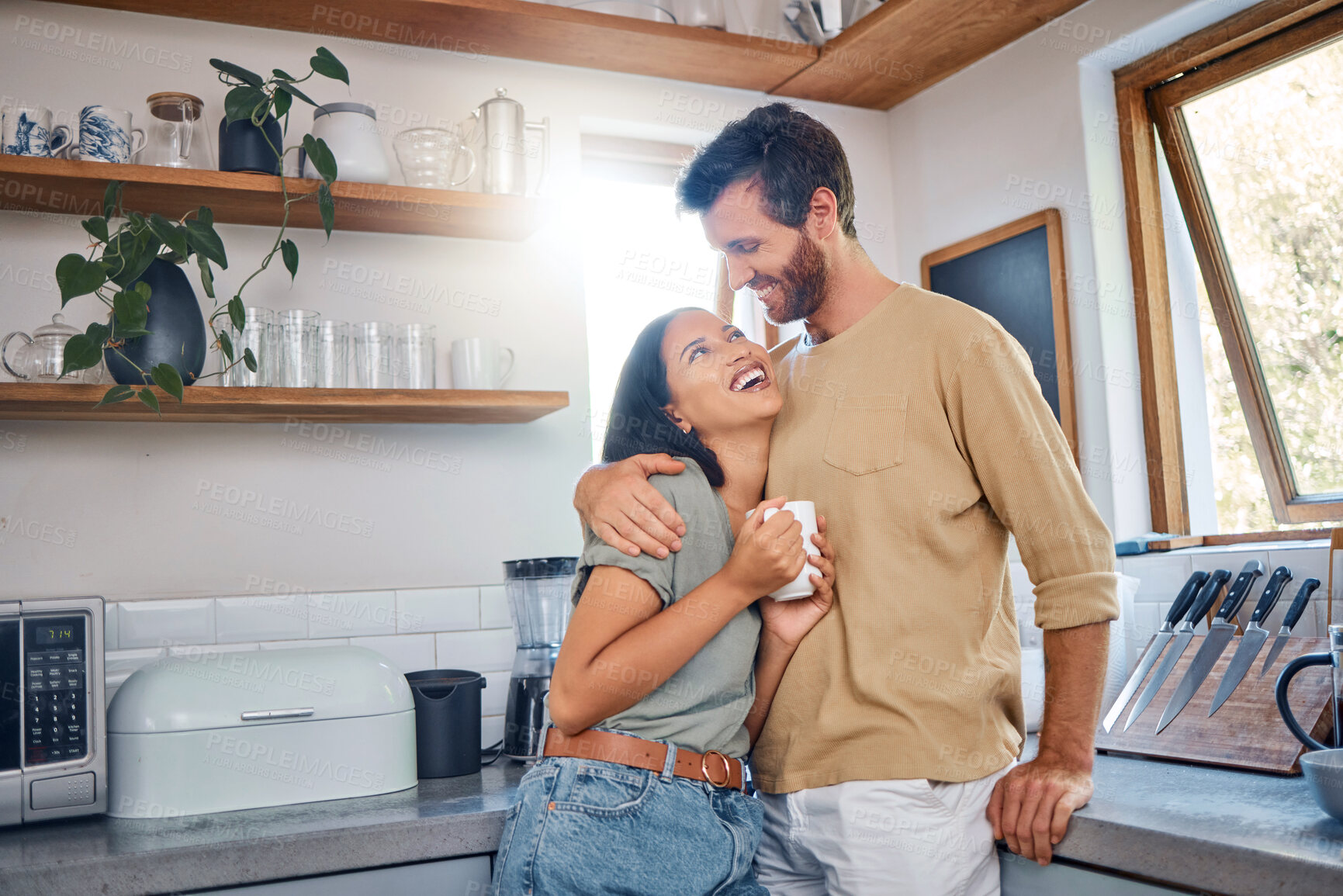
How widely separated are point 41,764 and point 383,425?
34.4 inches

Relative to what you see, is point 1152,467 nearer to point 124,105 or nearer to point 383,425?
point 383,425

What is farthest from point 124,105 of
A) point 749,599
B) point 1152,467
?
point 1152,467

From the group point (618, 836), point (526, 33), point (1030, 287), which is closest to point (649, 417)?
point (618, 836)

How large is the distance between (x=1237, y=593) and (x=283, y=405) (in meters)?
1.64

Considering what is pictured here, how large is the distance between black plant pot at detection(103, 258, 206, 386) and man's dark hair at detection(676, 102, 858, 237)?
0.92 metres

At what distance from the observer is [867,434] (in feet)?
4.36

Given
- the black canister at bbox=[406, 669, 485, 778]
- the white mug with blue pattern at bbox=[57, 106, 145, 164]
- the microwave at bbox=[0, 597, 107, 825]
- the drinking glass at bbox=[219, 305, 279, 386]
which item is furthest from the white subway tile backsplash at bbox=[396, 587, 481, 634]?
the white mug with blue pattern at bbox=[57, 106, 145, 164]

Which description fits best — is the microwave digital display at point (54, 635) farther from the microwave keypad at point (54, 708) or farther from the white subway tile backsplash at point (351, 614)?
the white subway tile backsplash at point (351, 614)

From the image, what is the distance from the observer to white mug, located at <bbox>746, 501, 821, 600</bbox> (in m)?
1.22

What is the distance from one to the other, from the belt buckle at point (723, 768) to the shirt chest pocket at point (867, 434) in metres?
0.38

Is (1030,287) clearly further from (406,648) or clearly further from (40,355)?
(40,355)

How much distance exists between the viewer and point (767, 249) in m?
1.45

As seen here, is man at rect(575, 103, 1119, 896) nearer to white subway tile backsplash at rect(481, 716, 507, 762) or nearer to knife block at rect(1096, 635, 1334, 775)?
knife block at rect(1096, 635, 1334, 775)

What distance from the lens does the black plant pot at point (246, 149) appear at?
1.90m
